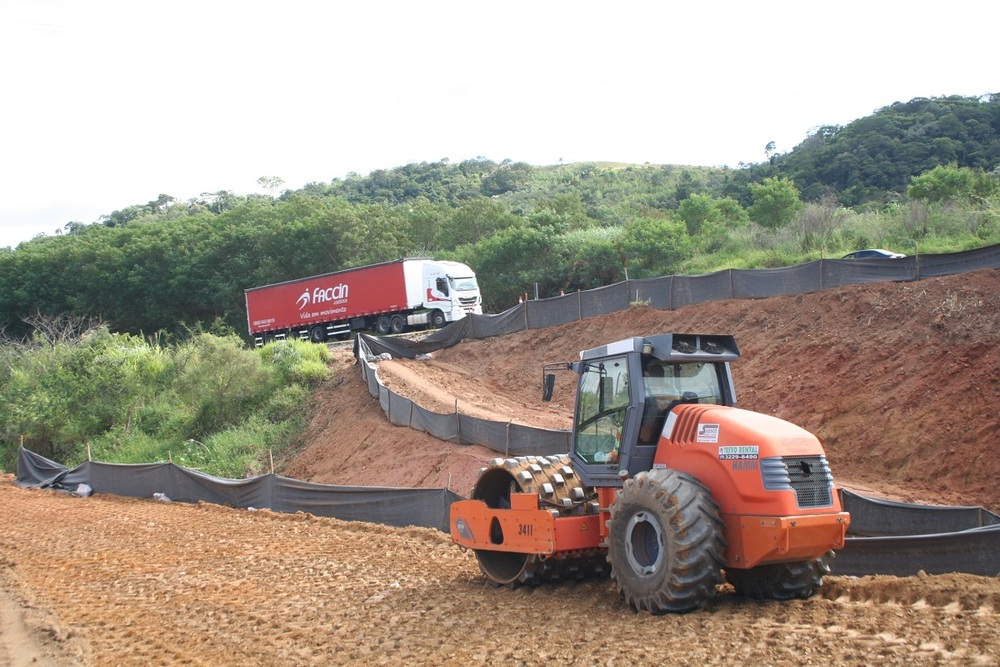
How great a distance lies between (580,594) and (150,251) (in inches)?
2414

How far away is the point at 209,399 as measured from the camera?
32.1m

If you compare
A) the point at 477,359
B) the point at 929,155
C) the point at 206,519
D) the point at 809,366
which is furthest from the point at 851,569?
the point at 929,155

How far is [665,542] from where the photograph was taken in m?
8.24

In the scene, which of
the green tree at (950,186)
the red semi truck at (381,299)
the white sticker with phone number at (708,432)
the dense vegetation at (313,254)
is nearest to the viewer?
the white sticker with phone number at (708,432)

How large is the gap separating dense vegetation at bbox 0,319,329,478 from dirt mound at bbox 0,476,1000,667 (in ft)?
42.7

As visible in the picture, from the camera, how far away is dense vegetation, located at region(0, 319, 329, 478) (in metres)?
29.8

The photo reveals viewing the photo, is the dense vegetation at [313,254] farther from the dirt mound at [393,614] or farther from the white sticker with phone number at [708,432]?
the white sticker with phone number at [708,432]

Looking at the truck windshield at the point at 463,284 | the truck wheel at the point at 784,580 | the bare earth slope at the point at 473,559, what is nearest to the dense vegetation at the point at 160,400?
the bare earth slope at the point at 473,559

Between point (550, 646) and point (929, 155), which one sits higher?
point (929, 155)

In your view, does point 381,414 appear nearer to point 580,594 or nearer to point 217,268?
point 580,594

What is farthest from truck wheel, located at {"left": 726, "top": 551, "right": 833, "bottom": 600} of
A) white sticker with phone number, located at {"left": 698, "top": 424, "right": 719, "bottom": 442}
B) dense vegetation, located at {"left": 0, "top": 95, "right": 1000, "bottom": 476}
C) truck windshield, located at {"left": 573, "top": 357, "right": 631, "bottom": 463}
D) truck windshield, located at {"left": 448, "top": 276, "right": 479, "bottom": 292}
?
truck windshield, located at {"left": 448, "top": 276, "right": 479, "bottom": 292}

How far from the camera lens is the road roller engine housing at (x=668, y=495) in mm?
8039

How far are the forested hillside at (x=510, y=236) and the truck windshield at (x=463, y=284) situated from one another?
22.4 ft

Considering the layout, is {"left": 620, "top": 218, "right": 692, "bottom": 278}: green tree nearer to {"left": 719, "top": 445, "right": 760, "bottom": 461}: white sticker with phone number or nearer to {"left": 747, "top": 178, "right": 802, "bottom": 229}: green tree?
{"left": 747, "top": 178, "right": 802, "bottom": 229}: green tree
